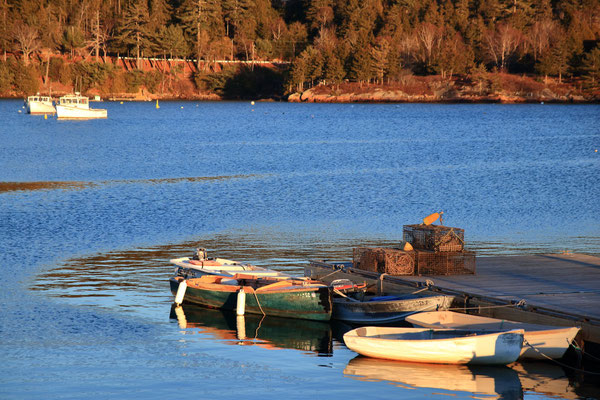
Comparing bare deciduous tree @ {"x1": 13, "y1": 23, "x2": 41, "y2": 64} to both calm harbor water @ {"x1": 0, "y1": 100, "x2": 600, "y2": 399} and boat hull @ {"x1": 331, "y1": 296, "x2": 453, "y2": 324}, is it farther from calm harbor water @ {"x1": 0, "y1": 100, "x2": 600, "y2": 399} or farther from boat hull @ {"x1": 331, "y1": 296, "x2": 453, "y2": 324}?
boat hull @ {"x1": 331, "y1": 296, "x2": 453, "y2": 324}

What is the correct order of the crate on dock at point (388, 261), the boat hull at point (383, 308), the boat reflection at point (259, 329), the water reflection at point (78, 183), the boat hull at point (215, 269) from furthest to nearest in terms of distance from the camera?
the water reflection at point (78, 183) → the boat hull at point (215, 269) → the crate on dock at point (388, 261) → the boat reflection at point (259, 329) → the boat hull at point (383, 308)

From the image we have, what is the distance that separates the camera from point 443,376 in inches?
679

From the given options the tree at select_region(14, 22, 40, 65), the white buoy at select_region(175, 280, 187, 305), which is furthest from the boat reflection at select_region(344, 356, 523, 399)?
the tree at select_region(14, 22, 40, 65)

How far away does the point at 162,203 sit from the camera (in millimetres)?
42781

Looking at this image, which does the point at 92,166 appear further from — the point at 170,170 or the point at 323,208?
the point at 323,208

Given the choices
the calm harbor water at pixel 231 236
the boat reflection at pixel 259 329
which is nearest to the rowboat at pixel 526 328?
the calm harbor water at pixel 231 236

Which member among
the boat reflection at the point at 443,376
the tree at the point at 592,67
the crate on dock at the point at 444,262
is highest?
the tree at the point at 592,67

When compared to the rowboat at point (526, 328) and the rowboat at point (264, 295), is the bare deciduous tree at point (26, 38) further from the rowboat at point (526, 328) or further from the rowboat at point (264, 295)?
the rowboat at point (526, 328)

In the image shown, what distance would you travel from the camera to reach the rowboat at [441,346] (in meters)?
17.3

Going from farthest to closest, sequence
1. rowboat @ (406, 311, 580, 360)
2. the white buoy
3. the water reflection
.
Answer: the water reflection
the white buoy
rowboat @ (406, 311, 580, 360)

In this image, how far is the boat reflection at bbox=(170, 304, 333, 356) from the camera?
65.1 feet

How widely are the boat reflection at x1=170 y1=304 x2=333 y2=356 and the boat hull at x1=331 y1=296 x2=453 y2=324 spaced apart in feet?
1.98

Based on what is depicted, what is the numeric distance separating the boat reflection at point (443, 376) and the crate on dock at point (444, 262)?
196 inches

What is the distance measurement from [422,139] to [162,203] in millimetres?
56147
